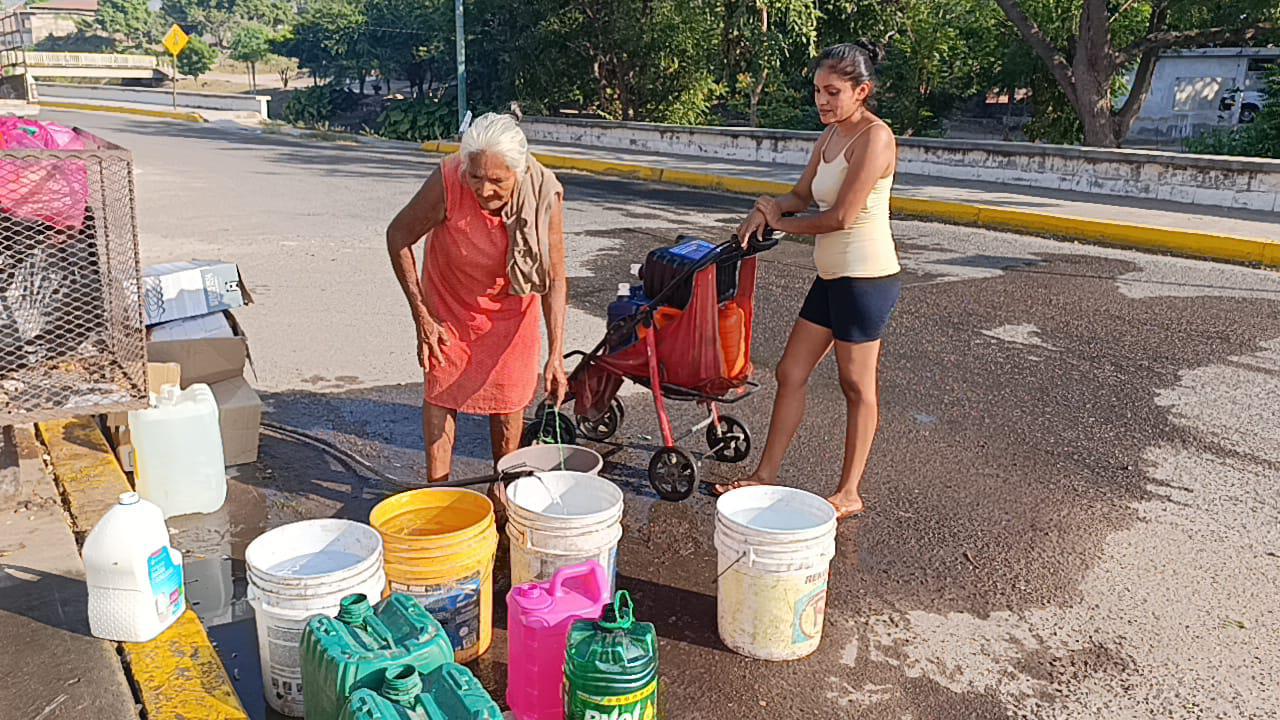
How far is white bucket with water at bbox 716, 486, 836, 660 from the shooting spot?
127 inches

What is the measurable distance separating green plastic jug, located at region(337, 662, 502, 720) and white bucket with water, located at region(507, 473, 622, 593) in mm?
893

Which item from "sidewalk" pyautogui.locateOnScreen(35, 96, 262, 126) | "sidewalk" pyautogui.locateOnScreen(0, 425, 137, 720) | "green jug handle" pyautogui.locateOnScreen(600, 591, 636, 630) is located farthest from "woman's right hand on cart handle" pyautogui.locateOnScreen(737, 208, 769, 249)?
"sidewalk" pyautogui.locateOnScreen(35, 96, 262, 126)

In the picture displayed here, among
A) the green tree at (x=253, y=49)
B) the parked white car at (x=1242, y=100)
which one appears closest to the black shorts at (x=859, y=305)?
the parked white car at (x=1242, y=100)

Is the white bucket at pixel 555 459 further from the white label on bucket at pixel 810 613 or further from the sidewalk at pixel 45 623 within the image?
the sidewalk at pixel 45 623

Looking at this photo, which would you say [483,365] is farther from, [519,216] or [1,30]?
[1,30]

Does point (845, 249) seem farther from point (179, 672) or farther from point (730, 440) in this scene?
point (179, 672)

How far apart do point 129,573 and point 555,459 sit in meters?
1.59

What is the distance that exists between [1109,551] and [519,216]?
2804mm

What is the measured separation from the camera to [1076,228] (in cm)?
1220

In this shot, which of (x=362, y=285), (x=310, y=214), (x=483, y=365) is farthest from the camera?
(x=310, y=214)

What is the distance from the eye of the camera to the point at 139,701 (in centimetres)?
293

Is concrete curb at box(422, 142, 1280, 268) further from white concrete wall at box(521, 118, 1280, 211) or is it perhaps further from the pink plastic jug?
the pink plastic jug

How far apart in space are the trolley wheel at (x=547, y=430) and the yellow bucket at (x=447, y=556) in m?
1.24

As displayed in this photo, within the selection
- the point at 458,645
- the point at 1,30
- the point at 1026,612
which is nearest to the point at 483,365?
the point at 458,645
